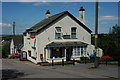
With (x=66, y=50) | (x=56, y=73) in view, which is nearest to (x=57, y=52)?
(x=66, y=50)

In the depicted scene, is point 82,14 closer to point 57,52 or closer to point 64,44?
point 64,44

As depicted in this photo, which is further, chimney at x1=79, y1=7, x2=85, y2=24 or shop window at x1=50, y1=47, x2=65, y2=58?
chimney at x1=79, y1=7, x2=85, y2=24

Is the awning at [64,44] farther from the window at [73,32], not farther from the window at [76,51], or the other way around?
the window at [73,32]

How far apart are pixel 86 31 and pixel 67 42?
12.9ft

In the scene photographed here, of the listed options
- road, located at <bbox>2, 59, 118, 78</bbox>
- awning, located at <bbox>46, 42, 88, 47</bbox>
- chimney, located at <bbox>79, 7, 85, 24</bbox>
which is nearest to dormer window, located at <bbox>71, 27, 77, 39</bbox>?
awning, located at <bbox>46, 42, 88, 47</bbox>

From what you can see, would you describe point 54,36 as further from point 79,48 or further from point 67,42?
point 79,48

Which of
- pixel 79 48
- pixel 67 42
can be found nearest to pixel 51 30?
pixel 67 42

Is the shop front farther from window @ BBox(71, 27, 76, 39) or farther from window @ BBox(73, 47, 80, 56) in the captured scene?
window @ BBox(71, 27, 76, 39)

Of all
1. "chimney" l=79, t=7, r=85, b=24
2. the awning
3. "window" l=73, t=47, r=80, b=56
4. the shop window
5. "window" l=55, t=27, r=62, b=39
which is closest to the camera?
the awning

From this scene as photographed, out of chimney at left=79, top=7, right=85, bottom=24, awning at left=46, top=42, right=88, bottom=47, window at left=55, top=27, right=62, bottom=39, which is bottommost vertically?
awning at left=46, top=42, right=88, bottom=47

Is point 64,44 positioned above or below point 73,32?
below

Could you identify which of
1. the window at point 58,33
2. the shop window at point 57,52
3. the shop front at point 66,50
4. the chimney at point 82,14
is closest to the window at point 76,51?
the shop front at point 66,50

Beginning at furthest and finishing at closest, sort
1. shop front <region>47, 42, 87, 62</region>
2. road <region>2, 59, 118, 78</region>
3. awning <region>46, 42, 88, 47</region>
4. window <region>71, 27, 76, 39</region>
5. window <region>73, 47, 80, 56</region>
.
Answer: window <region>71, 27, 76, 39</region>
window <region>73, 47, 80, 56</region>
shop front <region>47, 42, 87, 62</region>
awning <region>46, 42, 88, 47</region>
road <region>2, 59, 118, 78</region>

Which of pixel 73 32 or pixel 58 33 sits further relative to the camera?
pixel 73 32
